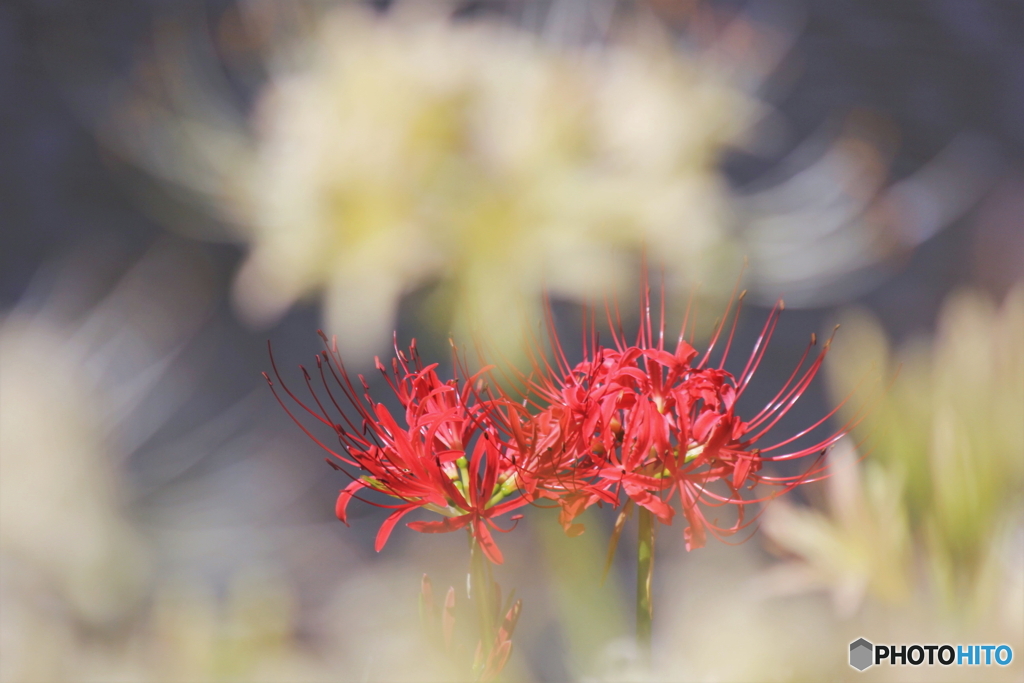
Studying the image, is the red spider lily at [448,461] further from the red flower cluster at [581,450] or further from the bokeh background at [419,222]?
the bokeh background at [419,222]

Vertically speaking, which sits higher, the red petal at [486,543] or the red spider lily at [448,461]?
the red spider lily at [448,461]

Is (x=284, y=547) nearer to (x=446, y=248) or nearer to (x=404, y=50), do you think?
(x=446, y=248)

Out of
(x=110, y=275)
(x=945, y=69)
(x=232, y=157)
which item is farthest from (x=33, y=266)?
(x=945, y=69)

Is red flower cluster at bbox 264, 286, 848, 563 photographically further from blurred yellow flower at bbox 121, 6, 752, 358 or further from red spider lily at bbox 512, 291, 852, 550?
blurred yellow flower at bbox 121, 6, 752, 358

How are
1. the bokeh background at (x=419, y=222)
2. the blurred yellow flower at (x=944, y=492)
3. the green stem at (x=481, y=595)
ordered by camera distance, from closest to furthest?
the green stem at (x=481, y=595)
the blurred yellow flower at (x=944, y=492)
the bokeh background at (x=419, y=222)

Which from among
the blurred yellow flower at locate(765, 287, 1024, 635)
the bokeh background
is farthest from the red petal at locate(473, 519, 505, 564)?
the bokeh background
